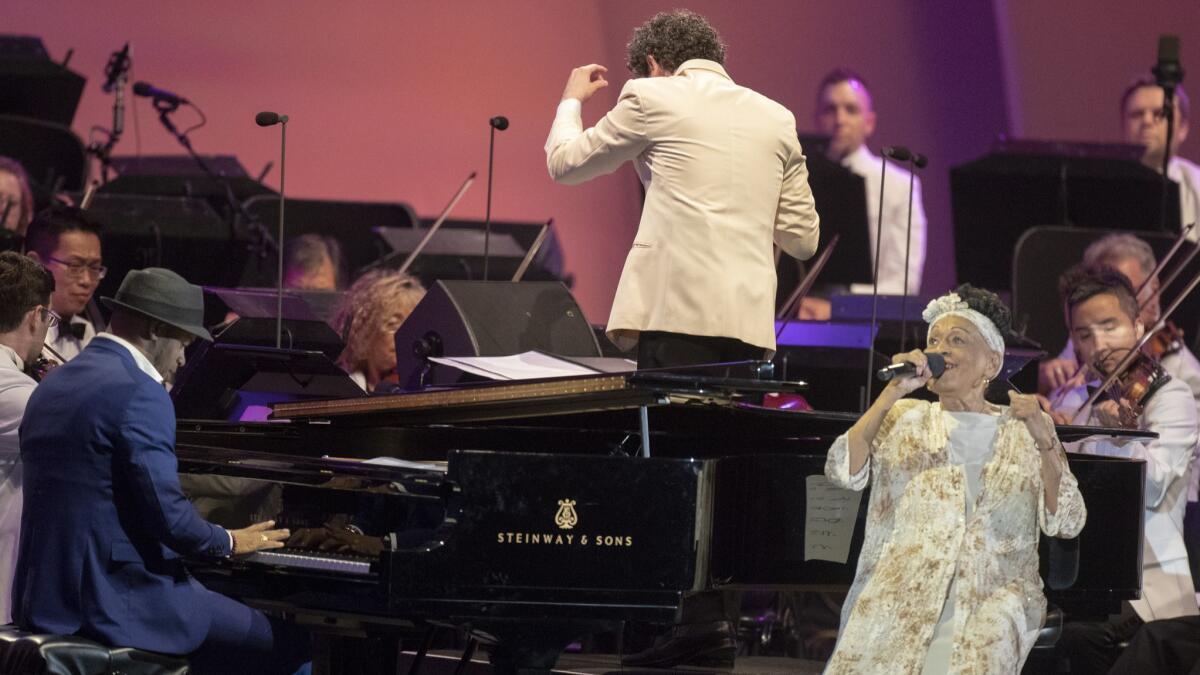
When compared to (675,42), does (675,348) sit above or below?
below

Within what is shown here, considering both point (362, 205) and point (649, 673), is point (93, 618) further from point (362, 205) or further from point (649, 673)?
point (362, 205)

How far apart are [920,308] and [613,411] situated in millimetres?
2489

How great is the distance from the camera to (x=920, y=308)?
21.1ft

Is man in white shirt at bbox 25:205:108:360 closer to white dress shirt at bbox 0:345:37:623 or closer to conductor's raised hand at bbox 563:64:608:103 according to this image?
white dress shirt at bbox 0:345:37:623

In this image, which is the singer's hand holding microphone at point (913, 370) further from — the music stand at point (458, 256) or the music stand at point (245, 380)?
the music stand at point (458, 256)

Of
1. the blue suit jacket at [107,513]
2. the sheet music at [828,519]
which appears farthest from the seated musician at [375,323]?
the sheet music at [828,519]

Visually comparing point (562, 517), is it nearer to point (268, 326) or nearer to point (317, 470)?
point (317, 470)

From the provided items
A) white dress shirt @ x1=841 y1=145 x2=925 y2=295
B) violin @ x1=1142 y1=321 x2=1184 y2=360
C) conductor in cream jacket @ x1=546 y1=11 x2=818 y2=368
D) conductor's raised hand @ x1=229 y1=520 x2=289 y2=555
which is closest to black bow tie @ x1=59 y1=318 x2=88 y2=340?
conductor's raised hand @ x1=229 y1=520 x2=289 y2=555

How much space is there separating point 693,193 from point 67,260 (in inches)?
90.5

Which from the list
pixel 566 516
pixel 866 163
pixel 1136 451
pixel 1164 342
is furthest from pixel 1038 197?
pixel 566 516

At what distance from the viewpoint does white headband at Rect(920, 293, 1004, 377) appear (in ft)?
13.8

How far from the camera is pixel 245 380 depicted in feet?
16.7

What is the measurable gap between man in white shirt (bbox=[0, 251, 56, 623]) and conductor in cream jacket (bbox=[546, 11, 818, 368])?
1361 millimetres

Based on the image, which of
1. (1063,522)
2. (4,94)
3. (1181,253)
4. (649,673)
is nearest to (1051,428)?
(1063,522)
